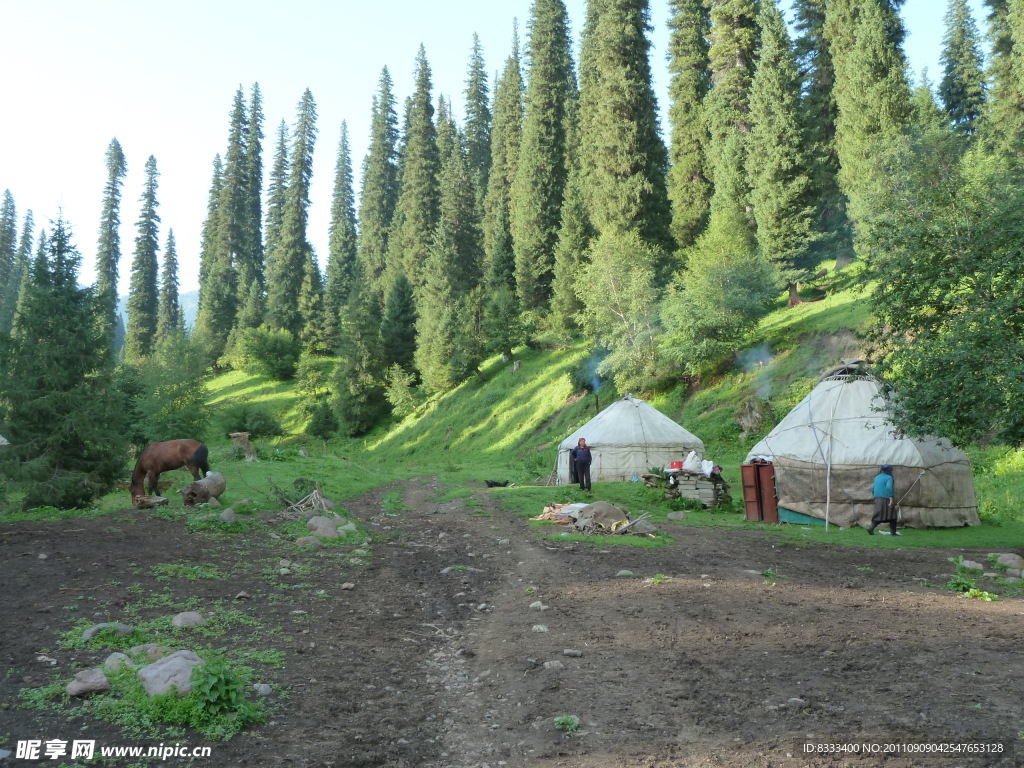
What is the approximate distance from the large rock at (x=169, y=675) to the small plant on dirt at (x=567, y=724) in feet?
8.76

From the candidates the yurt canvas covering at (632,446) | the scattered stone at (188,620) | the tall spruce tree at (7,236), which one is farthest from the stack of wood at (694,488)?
the tall spruce tree at (7,236)

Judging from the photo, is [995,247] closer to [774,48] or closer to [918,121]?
[918,121]

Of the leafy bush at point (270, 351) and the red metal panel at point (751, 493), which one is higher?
the leafy bush at point (270, 351)

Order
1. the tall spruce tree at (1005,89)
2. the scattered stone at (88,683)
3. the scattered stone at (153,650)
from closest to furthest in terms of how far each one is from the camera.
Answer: the scattered stone at (88,683), the scattered stone at (153,650), the tall spruce tree at (1005,89)

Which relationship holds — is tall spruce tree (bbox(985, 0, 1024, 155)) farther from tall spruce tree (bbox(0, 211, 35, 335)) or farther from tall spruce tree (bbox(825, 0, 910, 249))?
tall spruce tree (bbox(0, 211, 35, 335))

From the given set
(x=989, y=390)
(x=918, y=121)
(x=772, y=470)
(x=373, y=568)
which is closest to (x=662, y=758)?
(x=373, y=568)

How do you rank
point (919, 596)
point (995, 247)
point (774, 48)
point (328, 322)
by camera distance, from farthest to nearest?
1. point (328, 322)
2. point (774, 48)
3. point (995, 247)
4. point (919, 596)

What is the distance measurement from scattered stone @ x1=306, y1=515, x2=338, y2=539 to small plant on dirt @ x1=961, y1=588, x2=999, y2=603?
10.3 m

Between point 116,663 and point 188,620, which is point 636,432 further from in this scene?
point 116,663

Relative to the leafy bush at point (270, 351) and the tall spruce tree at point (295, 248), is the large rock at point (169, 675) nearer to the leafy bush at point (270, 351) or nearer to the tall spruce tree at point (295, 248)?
the leafy bush at point (270, 351)

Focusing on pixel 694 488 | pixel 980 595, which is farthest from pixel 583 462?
pixel 980 595

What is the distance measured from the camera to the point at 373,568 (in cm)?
1088

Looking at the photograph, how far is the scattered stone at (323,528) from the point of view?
1323 cm

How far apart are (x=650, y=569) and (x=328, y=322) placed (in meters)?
62.4
